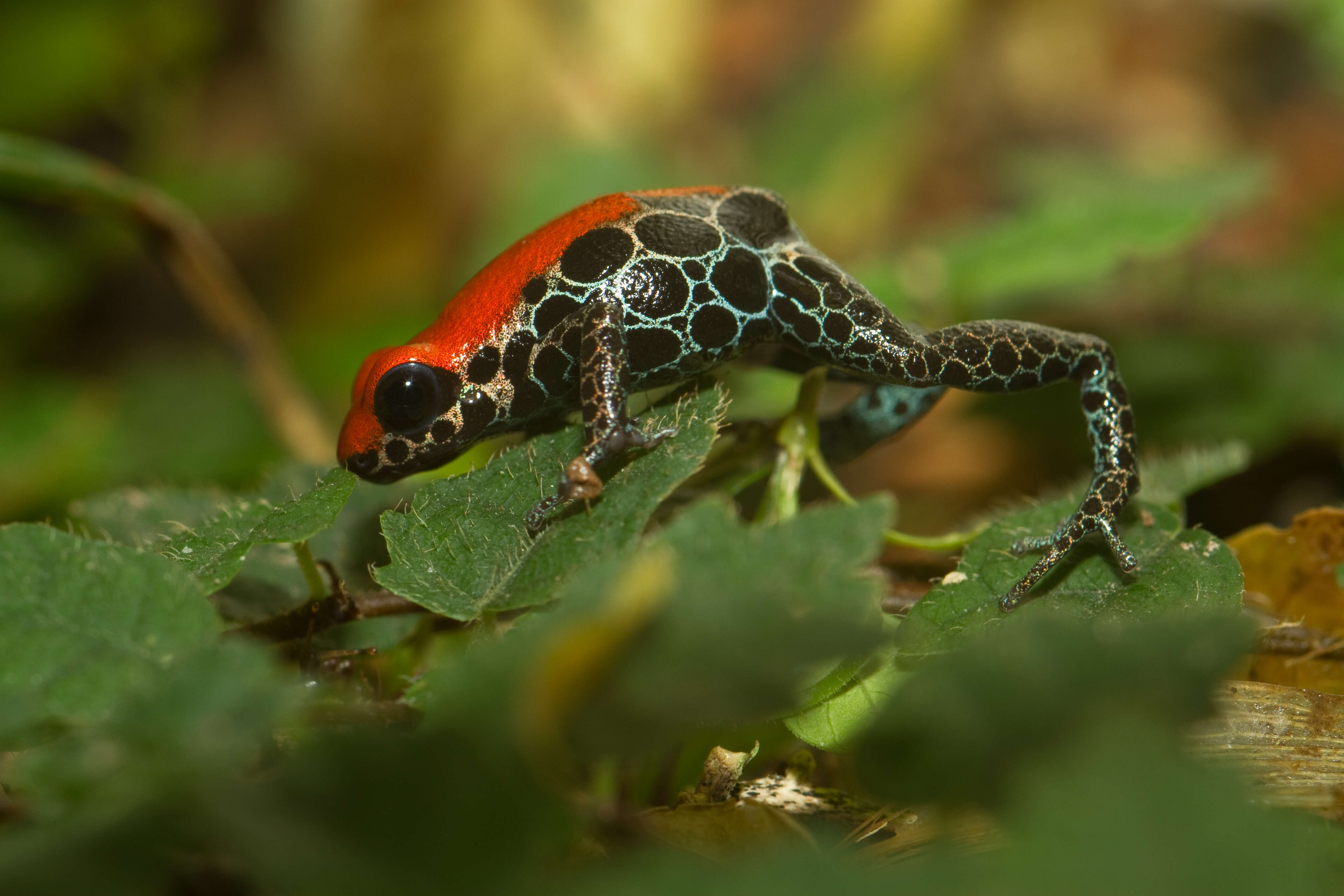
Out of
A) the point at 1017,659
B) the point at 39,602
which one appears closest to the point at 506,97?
the point at 39,602

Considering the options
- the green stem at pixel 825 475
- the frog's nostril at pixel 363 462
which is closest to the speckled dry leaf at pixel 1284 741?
the green stem at pixel 825 475

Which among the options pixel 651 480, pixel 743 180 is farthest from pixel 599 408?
A: pixel 743 180

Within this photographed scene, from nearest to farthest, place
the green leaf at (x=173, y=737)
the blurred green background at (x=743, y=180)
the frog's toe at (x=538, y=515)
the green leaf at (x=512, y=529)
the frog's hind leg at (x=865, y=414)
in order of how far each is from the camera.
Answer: the green leaf at (x=173, y=737) < the green leaf at (x=512, y=529) < the frog's toe at (x=538, y=515) < the frog's hind leg at (x=865, y=414) < the blurred green background at (x=743, y=180)

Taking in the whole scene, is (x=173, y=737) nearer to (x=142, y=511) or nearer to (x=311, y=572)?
(x=311, y=572)

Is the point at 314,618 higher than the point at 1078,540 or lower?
higher

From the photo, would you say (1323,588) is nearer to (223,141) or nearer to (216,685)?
(216,685)

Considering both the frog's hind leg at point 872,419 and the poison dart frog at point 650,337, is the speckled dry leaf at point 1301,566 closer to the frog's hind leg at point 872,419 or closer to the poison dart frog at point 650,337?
the poison dart frog at point 650,337
